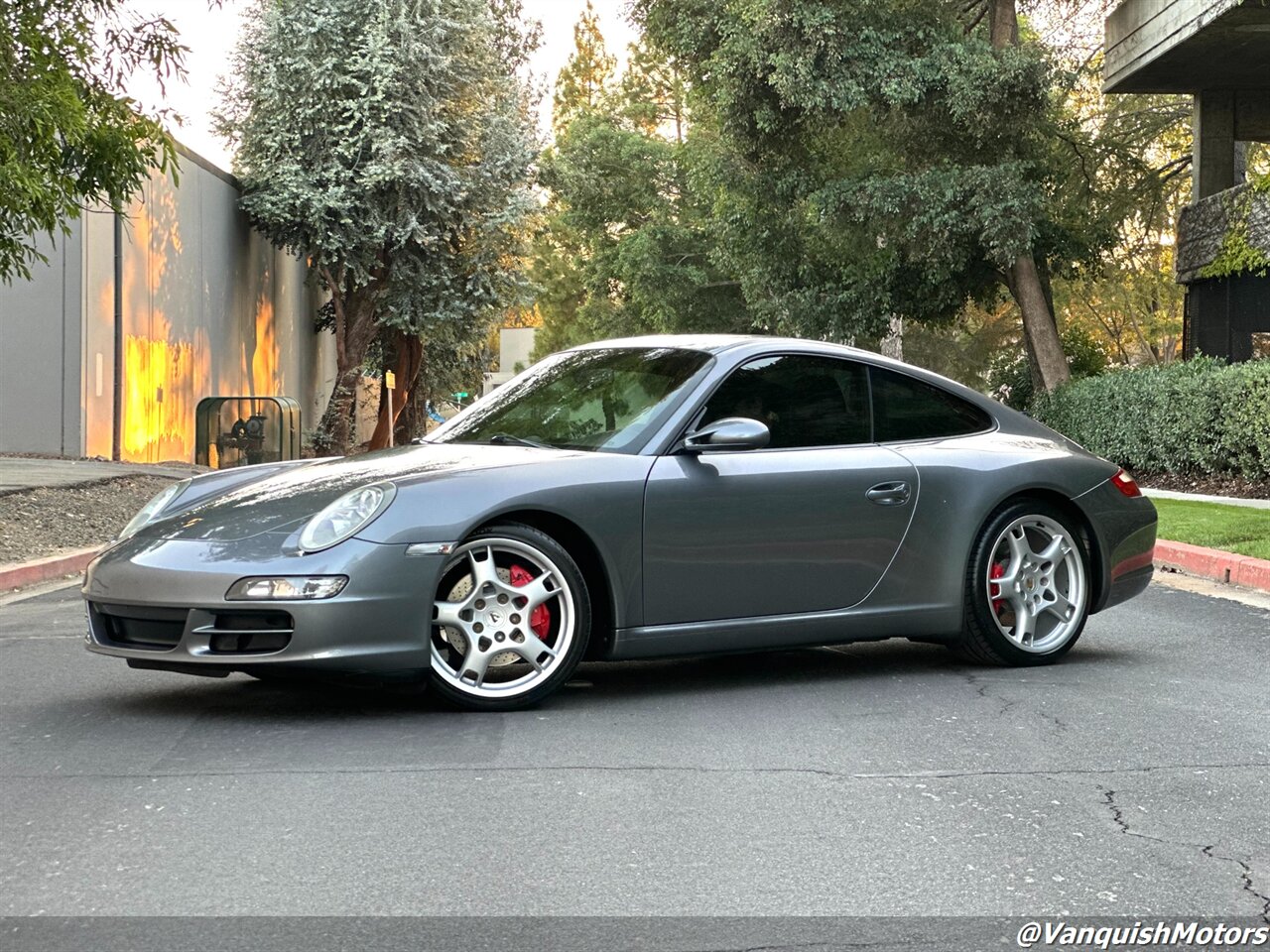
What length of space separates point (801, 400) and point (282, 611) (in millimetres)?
2413

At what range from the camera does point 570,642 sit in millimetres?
6008

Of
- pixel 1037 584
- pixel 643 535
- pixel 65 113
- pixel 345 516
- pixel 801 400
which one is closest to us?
pixel 345 516

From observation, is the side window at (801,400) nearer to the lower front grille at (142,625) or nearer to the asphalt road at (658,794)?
the asphalt road at (658,794)

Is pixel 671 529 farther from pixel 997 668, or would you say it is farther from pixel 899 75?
pixel 899 75

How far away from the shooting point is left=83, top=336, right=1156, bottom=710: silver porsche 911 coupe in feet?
18.6

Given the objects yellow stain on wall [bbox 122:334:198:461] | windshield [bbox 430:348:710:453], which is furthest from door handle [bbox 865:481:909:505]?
yellow stain on wall [bbox 122:334:198:461]

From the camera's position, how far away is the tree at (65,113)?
35.6ft

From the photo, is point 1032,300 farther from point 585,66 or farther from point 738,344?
point 585,66

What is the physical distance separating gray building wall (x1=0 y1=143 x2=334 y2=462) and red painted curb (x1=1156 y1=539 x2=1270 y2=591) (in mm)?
11391

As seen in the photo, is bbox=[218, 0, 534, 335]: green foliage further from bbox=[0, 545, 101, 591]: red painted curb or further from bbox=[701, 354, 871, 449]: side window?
bbox=[701, 354, 871, 449]: side window

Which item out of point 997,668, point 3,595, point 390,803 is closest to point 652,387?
point 997,668

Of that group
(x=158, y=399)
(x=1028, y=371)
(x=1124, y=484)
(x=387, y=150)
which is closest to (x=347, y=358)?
(x=387, y=150)

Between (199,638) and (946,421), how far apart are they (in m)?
3.39

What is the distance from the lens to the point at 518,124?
3325cm
